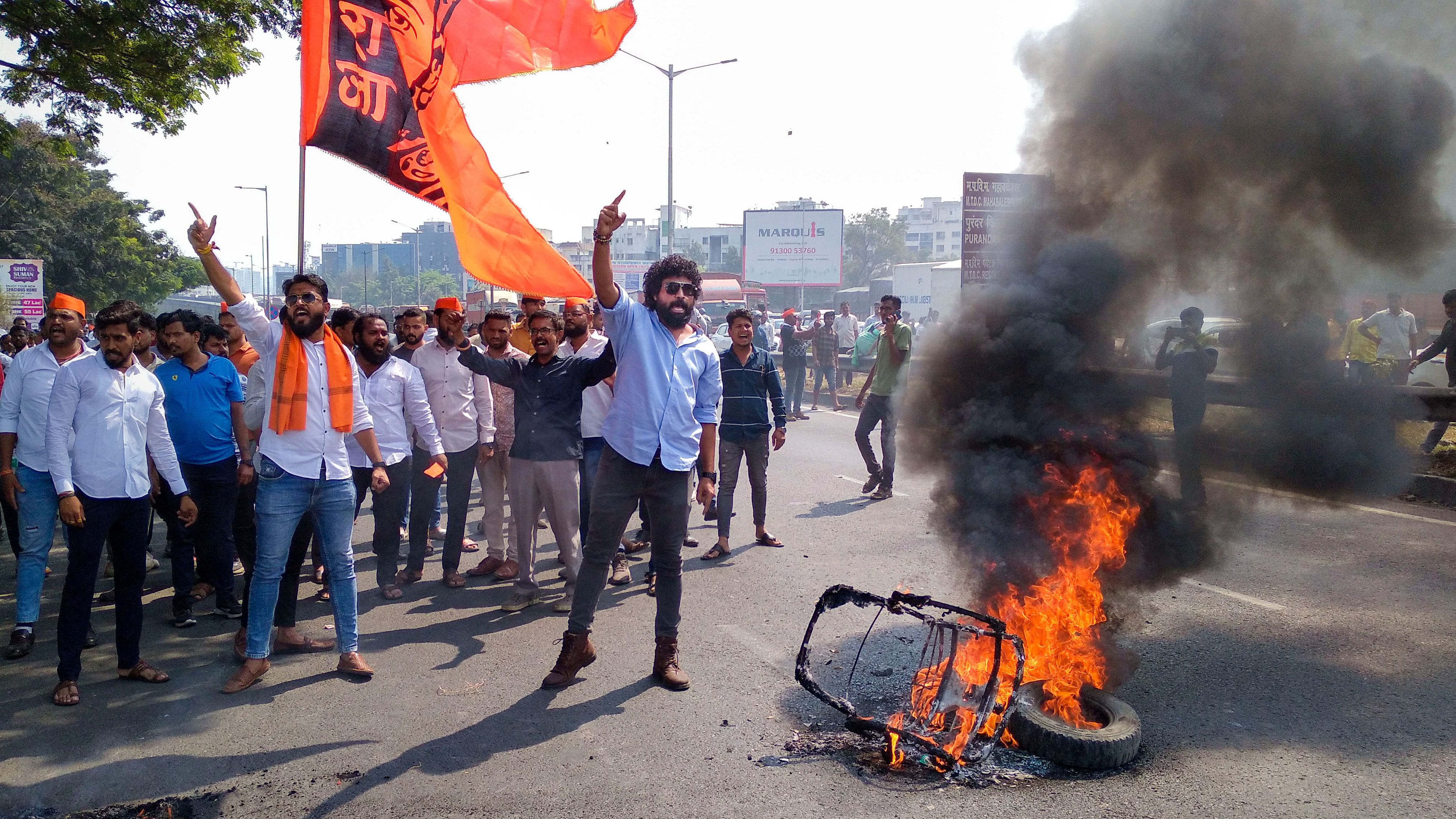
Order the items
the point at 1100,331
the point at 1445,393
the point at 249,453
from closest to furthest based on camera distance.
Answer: the point at 1100,331
the point at 249,453
the point at 1445,393

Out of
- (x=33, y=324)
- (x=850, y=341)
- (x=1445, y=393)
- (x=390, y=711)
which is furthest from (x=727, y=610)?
(x=33, y=324)

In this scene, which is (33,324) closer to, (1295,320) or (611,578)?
(611,578)

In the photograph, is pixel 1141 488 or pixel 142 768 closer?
pixel 142 768

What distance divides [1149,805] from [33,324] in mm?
20986

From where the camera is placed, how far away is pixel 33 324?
59.5 ft

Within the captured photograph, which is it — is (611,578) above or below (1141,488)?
below

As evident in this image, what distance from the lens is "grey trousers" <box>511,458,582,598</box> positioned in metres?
5.94

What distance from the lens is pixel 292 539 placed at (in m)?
4.93

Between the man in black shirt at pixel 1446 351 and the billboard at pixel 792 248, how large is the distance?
40.1 meters

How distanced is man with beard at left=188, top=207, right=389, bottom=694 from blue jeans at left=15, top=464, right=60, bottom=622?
1.33m

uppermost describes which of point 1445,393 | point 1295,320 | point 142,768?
point 1295,320

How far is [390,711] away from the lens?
14.5 ft

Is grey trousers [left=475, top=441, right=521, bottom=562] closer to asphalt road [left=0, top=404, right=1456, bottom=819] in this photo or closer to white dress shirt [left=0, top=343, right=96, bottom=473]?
asphalt road [left=0, top=404, right=1456, bottom=819]

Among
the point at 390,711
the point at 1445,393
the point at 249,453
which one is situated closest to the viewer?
the point at 390,711
